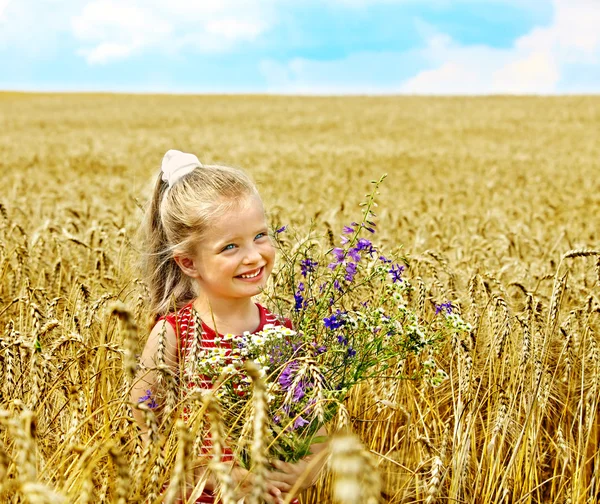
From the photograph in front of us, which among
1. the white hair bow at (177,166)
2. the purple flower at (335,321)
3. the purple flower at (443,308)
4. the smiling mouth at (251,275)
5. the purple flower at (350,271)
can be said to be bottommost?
the purple flower at (443,308)

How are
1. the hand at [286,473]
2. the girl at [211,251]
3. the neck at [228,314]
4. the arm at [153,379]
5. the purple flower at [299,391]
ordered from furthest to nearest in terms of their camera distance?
the neck at [228,314] → the girl at [211,251] → the arm at [153,379] → the hand at [286,473] → the purple flower at [299,391]

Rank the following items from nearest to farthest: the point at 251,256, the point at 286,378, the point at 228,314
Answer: the point at 286,378 < the point at 251,256 < the point at 228,314

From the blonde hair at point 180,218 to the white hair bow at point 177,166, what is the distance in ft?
0.07

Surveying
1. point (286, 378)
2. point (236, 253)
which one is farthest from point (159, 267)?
point (286, 378)

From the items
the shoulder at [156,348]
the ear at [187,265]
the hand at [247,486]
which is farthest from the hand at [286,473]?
the ear at [187,265]

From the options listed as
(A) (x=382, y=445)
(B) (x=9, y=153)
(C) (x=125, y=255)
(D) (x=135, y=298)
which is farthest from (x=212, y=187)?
(B) (x=9, y=153)

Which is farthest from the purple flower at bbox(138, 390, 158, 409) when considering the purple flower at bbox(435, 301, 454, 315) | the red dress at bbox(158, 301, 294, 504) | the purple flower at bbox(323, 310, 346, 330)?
the purple flower at bbox(435, 301, 454, 315)

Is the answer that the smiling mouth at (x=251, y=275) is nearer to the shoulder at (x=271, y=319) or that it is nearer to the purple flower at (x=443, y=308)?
the shoulder at (x=271, y=319)

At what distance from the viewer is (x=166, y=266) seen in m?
2.41

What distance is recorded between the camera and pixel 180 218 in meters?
2.16

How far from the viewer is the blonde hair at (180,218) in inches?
83.1

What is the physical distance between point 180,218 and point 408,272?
1.47 meters

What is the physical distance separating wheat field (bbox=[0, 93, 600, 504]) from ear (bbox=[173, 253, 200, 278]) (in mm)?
313

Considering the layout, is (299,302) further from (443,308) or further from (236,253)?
(443,308)
